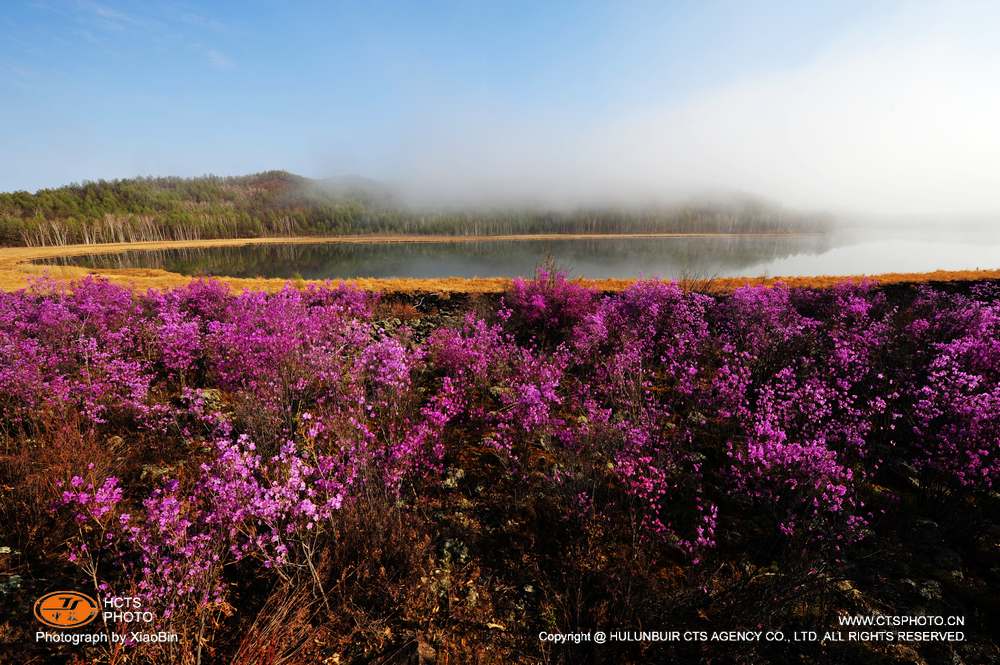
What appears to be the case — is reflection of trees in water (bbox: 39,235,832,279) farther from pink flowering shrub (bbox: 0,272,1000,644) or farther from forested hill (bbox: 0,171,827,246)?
forested hill (bbox: 0,171,827,246)

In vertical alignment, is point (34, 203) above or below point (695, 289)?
above

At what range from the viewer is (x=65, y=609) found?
3.37 meters

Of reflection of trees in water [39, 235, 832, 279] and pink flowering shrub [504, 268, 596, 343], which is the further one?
reflection of trees in water [39, 235, 832, 279]

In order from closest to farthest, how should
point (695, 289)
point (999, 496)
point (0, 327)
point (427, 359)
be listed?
point (999, 496)
point (0, 327)
point (427, 359)
point (695, 289)

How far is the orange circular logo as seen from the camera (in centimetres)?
328

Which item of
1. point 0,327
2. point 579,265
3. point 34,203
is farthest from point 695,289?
point 34,203

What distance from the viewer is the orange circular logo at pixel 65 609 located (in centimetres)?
328

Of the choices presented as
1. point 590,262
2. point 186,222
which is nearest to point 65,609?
point 590,262

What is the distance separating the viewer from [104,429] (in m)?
6.33

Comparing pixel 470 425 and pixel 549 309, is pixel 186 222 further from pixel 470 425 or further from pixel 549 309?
pixel 470 425

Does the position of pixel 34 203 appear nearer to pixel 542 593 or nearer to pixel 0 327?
pixel 0 327

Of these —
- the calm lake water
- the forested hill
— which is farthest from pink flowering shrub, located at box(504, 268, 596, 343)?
the forested hill

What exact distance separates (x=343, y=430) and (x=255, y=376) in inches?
132

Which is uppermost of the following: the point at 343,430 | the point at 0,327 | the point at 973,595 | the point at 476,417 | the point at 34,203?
the point at 34,203
